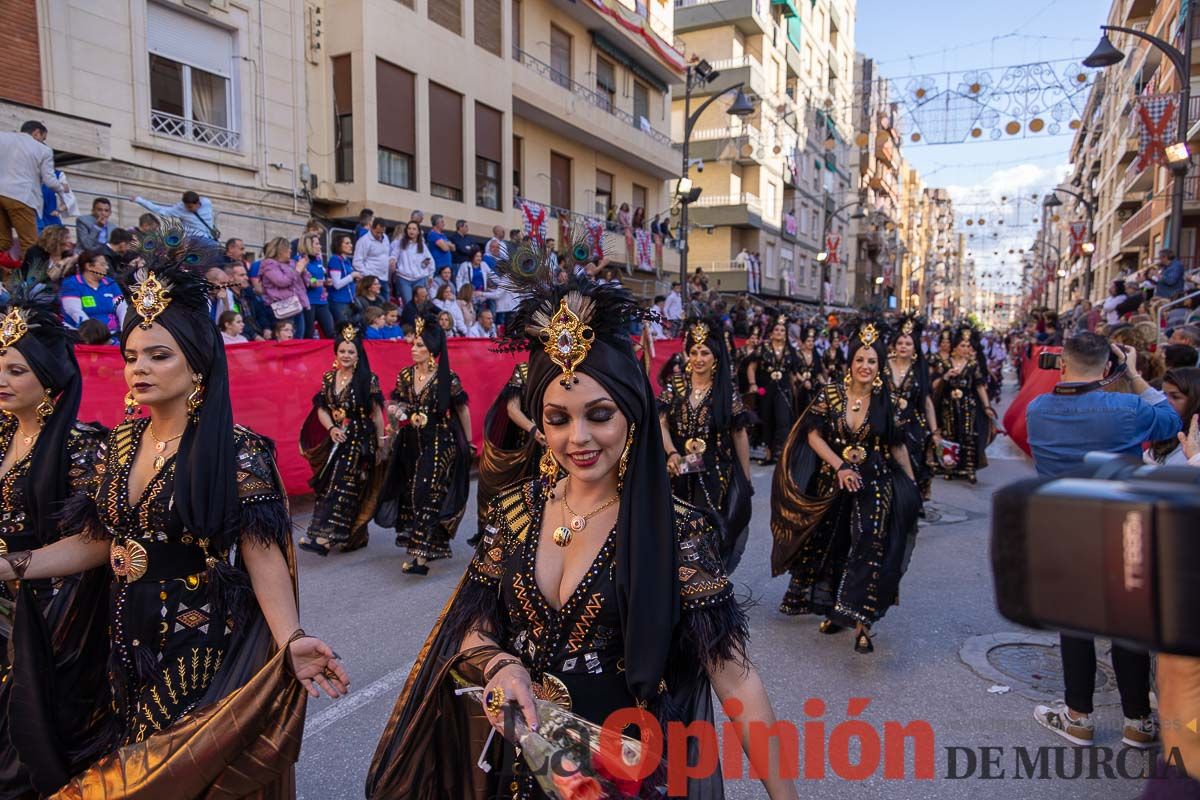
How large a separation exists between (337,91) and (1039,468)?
1499 cm

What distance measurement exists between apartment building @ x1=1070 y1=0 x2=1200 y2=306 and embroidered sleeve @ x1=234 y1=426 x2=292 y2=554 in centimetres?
1548

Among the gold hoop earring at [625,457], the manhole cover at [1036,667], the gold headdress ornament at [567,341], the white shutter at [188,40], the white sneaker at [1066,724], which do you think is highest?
the white shutter at [188,40]

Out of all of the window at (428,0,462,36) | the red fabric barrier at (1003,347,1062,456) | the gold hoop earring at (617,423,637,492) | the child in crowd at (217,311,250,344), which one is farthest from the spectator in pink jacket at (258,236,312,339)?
the gold hoop earring at (617,423,637,492)

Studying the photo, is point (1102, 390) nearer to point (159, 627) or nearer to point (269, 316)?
point (159, 627)

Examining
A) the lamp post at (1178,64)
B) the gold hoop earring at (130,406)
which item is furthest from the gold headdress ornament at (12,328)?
the lamp post at (1178,64)

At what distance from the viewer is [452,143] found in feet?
58.6

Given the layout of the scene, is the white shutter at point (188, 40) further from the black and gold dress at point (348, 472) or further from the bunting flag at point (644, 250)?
the bunting flag at point (644, 250)

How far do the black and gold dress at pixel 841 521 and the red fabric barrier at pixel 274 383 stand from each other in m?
3.38

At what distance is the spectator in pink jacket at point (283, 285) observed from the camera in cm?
1053

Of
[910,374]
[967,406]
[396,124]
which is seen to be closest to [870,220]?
[396,124]

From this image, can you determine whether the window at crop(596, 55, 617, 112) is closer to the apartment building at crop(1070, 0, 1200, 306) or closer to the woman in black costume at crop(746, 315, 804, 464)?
the apartment building at crop(1070, 0, 1200, 306)

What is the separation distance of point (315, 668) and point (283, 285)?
9316 millimetres

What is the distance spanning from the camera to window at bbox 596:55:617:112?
23.9m

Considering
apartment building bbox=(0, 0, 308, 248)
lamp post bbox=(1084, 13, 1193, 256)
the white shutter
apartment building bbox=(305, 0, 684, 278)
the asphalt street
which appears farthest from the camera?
apartment building bbox=(305, 0, 684, 278)
